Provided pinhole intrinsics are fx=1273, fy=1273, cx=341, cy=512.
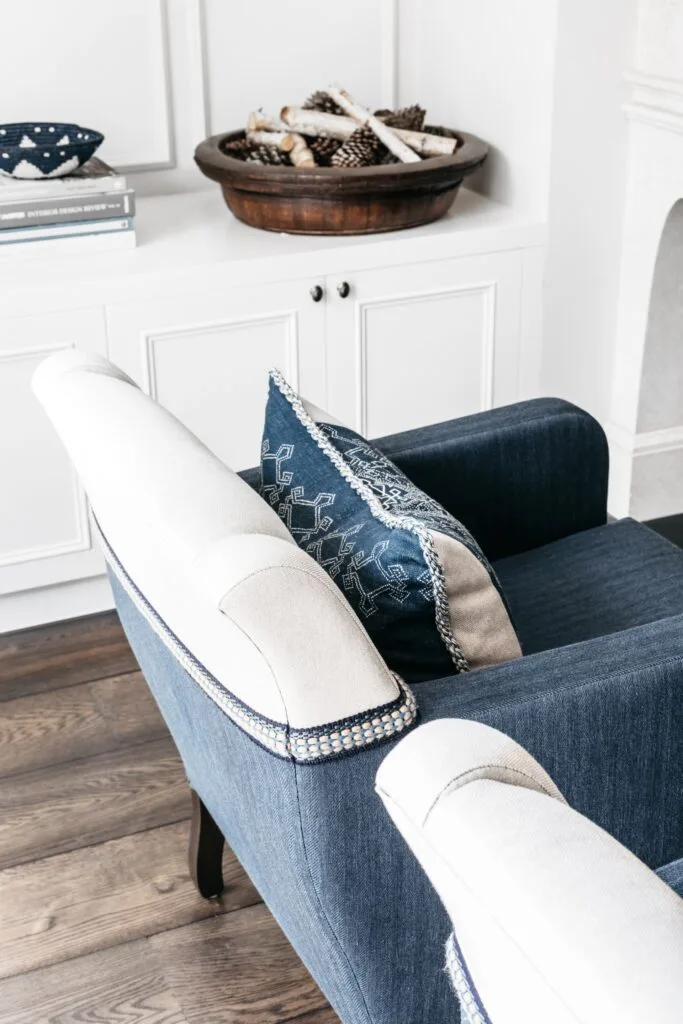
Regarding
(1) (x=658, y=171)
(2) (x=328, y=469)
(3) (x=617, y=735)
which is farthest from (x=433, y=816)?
(1) (x=658, y=171)

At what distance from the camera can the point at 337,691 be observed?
3.54 feet

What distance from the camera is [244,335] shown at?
2432 mm

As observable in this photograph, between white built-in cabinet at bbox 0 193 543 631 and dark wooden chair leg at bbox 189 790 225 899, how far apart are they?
84 cm

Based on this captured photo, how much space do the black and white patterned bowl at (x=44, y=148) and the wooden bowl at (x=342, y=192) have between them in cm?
25

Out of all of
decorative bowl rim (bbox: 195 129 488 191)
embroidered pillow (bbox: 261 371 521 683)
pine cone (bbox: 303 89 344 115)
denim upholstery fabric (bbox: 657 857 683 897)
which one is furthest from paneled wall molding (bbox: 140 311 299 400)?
denim upholstery fabric (bbox: 657 857 683 897)

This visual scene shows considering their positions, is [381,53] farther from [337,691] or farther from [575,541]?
[337,691]

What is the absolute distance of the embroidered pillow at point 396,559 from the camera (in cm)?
125

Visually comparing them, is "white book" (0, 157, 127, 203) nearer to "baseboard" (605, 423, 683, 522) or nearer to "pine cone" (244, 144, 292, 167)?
"pine cone" (244, 144, 292, 167)

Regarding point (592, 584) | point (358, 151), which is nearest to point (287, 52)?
point (358, 151)

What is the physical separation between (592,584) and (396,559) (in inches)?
23.3

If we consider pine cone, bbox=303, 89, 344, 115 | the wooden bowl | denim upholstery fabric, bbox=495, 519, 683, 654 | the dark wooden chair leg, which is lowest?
the dark wooden chair leg

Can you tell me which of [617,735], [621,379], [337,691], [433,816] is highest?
[433,816]

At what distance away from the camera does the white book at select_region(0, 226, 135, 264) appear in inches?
93.1

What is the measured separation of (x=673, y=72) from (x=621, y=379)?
66cm
